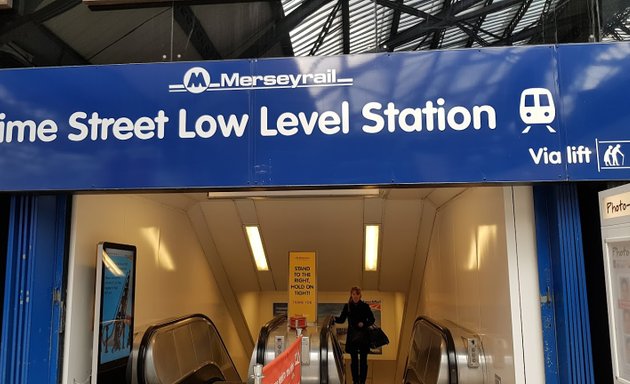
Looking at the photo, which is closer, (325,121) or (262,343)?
(325,121)

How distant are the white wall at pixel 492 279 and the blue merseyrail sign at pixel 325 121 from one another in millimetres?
665

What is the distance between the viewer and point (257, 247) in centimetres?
951

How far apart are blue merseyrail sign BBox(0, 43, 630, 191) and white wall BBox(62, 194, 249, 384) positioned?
837 mm

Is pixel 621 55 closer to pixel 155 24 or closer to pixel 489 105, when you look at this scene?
pixel 489 105

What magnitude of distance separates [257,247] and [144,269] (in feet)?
10.6

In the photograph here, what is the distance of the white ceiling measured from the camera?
810cm

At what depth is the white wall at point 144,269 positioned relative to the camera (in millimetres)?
4395

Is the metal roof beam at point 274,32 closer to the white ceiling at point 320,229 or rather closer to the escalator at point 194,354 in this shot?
the escalator at point 194,354

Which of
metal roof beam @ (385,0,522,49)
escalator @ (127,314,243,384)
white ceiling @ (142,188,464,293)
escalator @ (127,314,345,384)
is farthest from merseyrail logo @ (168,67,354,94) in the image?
white ceiling @ (142,188,464,293)

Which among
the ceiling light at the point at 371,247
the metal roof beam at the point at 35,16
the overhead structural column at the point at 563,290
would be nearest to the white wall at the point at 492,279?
the overhead structural column at the point at 563,290

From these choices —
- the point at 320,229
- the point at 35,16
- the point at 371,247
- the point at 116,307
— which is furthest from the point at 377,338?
the point at 35,16

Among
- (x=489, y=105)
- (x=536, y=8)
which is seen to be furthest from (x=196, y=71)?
(x=536, y=8)

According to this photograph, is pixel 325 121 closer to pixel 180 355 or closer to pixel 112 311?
pixel 112 311

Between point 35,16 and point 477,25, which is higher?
point 35,16
